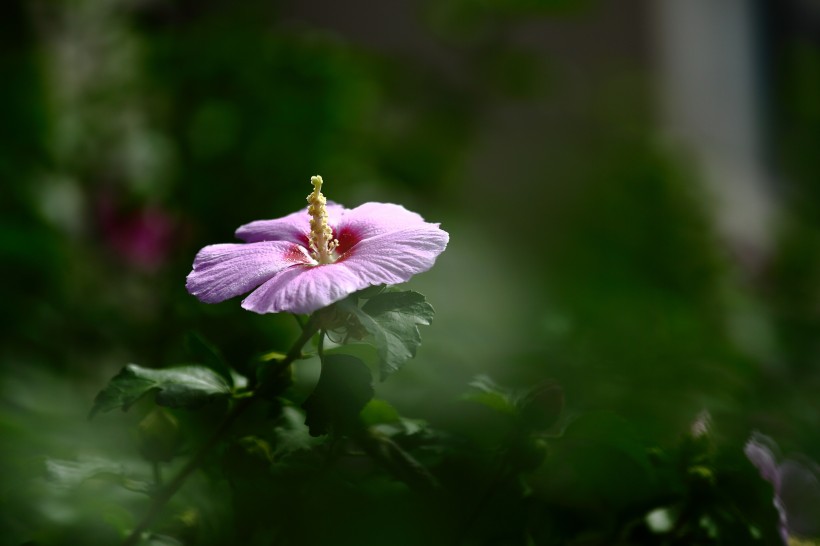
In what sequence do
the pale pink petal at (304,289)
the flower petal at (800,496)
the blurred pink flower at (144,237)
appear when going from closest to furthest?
the pale pink petal at (304,289) → the flower petal at (800,496) → the blurred pink flower at (144,237)

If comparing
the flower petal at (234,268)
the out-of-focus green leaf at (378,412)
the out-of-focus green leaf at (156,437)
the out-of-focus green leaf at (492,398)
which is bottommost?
the out-of-focus green leaf at (156,437)

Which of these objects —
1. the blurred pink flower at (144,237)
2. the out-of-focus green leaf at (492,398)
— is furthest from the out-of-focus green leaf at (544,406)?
the blurred pink flower at (144,237)

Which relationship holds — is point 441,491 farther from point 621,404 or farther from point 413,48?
point 413,48

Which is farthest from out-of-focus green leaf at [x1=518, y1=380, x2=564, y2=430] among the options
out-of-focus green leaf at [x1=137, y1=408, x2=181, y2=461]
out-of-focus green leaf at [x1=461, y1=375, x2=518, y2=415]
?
out-of-focus green leaf at [x1=137, y1=408, x2=181, y2=461]

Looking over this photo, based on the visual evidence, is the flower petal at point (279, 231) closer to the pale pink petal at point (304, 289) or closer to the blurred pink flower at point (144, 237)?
the pale pink petal at point (304, 289)

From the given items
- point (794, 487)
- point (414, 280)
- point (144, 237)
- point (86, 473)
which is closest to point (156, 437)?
point (86, 473)

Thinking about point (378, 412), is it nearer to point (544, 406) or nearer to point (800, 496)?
point (544, 406)

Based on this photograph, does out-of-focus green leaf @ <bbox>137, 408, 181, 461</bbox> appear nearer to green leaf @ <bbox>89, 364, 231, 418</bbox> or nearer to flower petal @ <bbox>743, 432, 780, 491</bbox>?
green leaf @ <bbox>89, 364, 231, 418</bbox>
